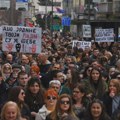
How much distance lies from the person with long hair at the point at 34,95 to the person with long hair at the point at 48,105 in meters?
0.60

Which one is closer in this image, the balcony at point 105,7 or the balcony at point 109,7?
the balcony at point 109,7

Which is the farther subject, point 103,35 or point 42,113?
point 103,35

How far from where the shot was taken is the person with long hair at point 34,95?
9963 mm

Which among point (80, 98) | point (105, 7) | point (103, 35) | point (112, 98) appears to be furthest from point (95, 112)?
point (105, 7)

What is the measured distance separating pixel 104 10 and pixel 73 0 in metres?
25.1

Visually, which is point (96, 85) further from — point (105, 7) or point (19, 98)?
point (105, 7)

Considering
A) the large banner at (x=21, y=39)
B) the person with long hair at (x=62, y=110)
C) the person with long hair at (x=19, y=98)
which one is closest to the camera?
the person with long hair at (x=62, y=110)

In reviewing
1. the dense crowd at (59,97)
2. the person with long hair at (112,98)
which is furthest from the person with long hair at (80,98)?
the person with long hair at (112,98)

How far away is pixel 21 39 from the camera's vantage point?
55.3 ft

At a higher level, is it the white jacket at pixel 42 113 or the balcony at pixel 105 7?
the balcony at pixel 105 7

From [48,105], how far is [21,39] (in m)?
7.74

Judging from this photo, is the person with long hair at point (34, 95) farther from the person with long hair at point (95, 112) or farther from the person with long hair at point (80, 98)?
the person with long hair at point (95, 112)

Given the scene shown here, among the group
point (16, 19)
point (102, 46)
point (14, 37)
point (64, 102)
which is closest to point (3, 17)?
point (16, 19)

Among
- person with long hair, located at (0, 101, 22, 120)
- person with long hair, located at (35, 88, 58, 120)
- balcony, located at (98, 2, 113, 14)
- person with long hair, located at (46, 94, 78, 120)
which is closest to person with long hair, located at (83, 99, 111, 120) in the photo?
person with long hair, located at (46, 94, 78, 120)
